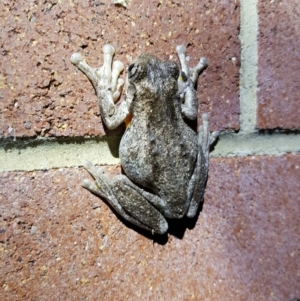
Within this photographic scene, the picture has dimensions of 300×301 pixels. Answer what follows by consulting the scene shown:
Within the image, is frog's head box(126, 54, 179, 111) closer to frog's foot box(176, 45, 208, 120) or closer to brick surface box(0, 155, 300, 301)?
frog's foot box(176, 45, 208, 120)

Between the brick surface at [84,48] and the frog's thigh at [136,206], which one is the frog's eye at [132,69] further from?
the frog's thigh at [136,206]

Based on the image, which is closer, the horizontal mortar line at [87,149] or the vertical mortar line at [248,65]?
the horizontal mortar line at [87,149]

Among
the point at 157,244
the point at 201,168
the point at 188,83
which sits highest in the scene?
the point at 188,83

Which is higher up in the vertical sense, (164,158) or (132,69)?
(132,69)

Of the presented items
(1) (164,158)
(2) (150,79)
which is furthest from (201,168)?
(2) (150,79)

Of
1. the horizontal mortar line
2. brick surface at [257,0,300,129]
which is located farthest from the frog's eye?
brick surface at [257,0,300,129]

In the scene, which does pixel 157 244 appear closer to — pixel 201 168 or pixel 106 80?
pixel 201 168

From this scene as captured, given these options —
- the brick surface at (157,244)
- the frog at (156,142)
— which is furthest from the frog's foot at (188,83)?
the brick surface at (157,244)
